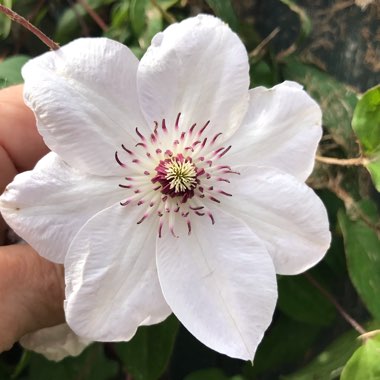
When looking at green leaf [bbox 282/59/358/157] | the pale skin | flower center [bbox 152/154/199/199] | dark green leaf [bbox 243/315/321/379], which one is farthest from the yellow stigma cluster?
dark green leaf [bbox 243/315/321/379]

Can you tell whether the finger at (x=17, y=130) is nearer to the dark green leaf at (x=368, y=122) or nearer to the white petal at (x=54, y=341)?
the white petal at (x=54, y=341)

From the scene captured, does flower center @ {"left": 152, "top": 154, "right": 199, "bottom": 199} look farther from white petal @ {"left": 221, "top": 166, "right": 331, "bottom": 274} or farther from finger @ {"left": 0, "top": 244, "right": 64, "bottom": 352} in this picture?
finger @ {"left": 0, "top": 244, "right": 64, "bottom": 352}

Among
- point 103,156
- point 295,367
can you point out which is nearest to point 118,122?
point 103,156

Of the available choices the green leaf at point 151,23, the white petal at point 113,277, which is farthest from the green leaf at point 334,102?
the white petal at point 113,277

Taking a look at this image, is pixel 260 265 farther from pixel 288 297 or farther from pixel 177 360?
pixel 177 360

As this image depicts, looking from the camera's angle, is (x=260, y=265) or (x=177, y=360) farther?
(x=177, y=360)

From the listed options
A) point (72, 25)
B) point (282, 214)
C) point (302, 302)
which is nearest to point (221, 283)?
point (282, 214)
